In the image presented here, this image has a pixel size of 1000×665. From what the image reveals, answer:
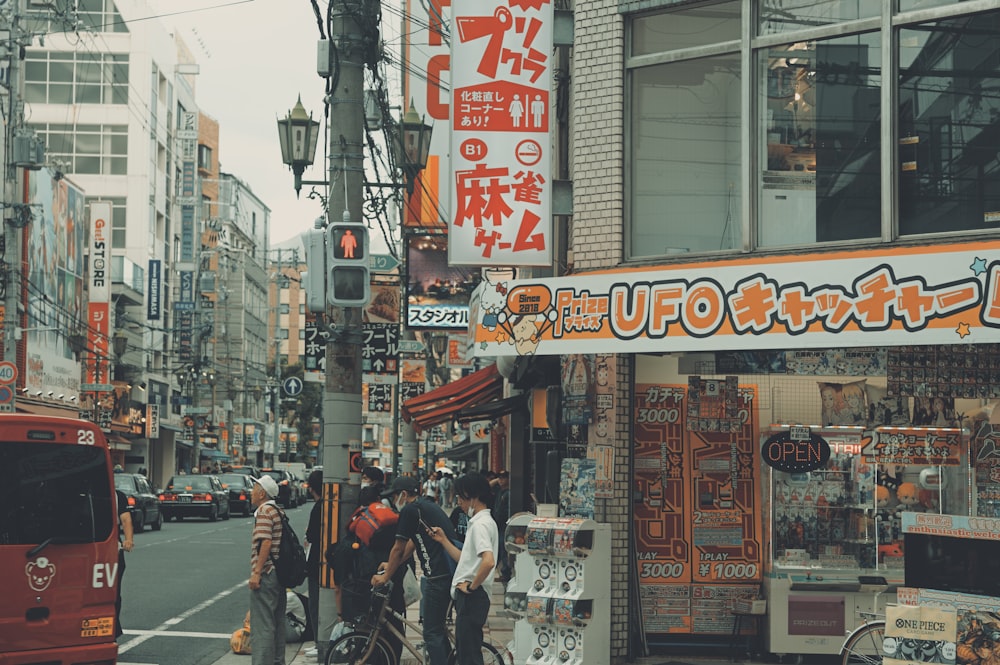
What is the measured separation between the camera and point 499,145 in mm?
12188

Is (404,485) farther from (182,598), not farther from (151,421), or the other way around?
(151,421)

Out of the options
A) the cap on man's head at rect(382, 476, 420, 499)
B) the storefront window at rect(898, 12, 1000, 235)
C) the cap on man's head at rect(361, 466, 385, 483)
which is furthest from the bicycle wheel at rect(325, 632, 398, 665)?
the storefront window at rect(898, 12, 1000, 235)

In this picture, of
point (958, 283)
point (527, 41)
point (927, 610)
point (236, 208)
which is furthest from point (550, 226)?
point (236, 208)

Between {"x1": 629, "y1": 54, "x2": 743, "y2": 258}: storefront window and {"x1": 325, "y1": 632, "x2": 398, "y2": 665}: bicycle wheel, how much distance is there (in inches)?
180

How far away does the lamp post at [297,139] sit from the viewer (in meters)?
14.2

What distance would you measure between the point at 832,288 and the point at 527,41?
13.7ft

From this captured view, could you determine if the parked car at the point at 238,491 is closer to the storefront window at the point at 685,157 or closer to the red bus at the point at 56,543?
the storefront window at the point at 685,157

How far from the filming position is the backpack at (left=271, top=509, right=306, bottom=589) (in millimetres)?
11180

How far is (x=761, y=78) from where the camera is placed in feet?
38.3

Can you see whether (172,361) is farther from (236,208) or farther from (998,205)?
A: (998,205)

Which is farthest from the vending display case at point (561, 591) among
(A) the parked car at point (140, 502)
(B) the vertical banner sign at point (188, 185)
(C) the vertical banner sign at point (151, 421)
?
(B) the vertical banner sign at point (188, 185)

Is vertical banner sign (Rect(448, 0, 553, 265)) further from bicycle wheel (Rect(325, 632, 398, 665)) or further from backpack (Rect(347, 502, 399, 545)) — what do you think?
bicycle wheel (Rect(325, 632, 398, 665))

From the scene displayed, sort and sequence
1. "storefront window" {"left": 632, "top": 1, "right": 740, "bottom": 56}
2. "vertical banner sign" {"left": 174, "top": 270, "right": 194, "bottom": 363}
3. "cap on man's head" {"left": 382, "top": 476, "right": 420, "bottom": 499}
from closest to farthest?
"cap on man's head" {"left": 382, "top": 476, "right": 420, "bottom": 499}, "storefront window" {"left": 632, "top": 1, "right": 740, "bottom": 56}, "vertical banner sign" {"left": 174, "top": 270, "right": 194, "bottom": 363}

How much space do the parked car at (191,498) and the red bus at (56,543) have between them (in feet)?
112
